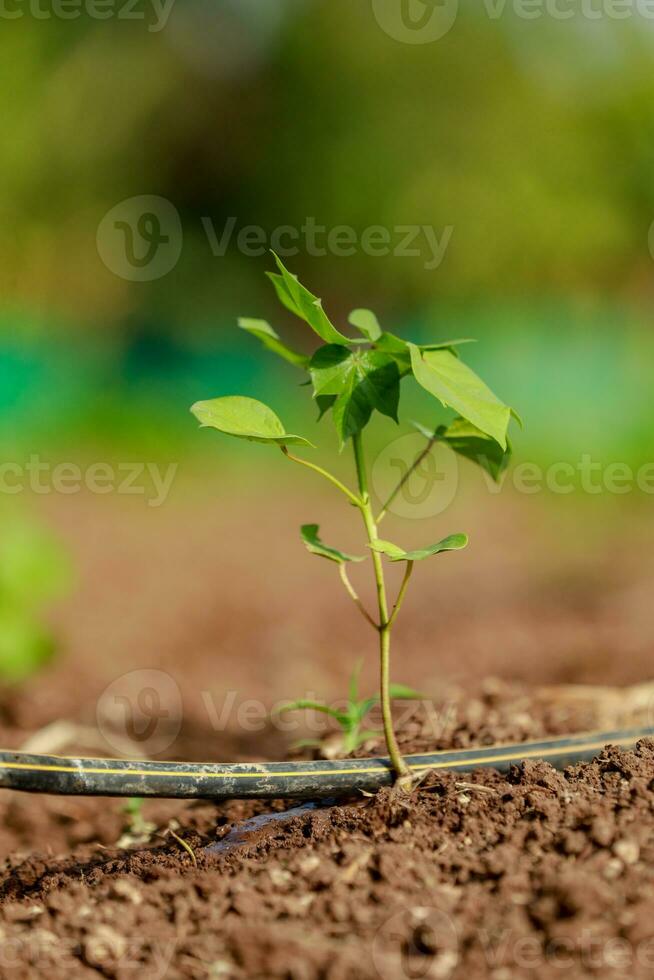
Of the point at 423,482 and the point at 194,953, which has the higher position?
the point at 423,482

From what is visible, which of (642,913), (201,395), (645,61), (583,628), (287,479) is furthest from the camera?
(645,61)

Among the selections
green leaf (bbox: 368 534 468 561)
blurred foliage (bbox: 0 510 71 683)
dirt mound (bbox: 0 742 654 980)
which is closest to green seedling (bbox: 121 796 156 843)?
dirt mound (bbox: 0 742 654 980)

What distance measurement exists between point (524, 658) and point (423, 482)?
2.45 m

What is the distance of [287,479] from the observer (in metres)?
5.92

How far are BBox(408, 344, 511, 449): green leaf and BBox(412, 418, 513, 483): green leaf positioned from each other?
11cm

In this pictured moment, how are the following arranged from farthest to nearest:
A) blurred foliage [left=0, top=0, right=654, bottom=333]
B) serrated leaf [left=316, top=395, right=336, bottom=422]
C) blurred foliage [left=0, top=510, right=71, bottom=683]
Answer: blurred foliage [left=0, top=0, right=654, bottom=333] → blurred foliage [left=0, top=510, right=71, bottom=683] → serrated leaf [left=316, top=395, right=336, bottom=422]

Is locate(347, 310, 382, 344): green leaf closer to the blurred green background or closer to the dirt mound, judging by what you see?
the dirt mound

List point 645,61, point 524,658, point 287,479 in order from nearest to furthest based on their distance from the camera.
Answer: point 524,658 → point 287,479 → point 645,61

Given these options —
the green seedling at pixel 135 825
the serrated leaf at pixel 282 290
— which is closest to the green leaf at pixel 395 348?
the serrated leaf at pixel 282 290

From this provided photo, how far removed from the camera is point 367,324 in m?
1.10

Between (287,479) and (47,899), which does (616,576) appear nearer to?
(287,479)

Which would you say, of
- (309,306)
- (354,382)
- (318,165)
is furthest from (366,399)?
(318,165)

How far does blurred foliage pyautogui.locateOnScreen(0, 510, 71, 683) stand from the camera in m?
2.40

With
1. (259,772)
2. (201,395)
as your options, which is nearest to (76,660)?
(259,772)
